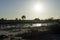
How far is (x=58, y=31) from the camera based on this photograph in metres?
29.6

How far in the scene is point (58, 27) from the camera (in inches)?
1241

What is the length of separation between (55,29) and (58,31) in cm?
141

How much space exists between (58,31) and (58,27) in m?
2.06

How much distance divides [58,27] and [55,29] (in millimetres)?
1002

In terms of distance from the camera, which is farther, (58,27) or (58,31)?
(58,27)

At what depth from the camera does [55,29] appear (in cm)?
3095
